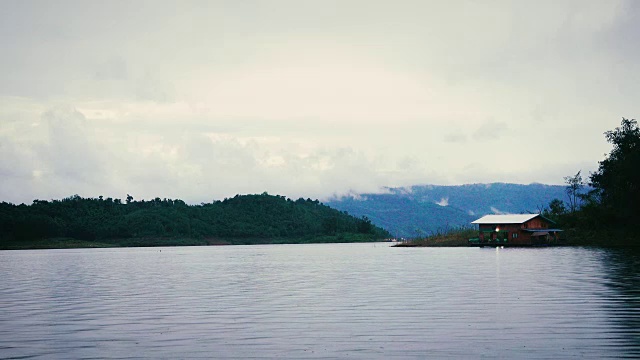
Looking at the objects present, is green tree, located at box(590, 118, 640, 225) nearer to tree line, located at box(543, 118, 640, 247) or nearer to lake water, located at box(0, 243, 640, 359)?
tree line, located at box(543, 118, 640, 247)

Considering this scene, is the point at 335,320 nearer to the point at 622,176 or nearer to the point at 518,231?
the point at 622,176

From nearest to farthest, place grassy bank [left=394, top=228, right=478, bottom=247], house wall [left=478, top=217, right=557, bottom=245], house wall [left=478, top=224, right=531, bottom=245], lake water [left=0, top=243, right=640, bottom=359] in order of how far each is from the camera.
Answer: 1. lake water [left=0, top=243, right=640, bottom=359]
2. house wall [left=478, top=224, right=531, bottom=245]
3. house wall [left=478, top=217, right=557, bottom=245]
4. grassy bank [left=394, top=228, right=478, bottom=247]

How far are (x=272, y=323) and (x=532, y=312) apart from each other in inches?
503

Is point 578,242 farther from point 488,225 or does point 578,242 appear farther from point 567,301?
point 567,301

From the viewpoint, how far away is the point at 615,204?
470 feet

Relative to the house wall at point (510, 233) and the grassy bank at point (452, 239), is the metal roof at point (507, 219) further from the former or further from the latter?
the grassy bank at point (452, 239)

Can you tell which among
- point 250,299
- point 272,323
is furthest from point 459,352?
point 250,299

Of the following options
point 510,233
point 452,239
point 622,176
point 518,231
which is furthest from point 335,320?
point 452,239

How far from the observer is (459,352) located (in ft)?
71.8

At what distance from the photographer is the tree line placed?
13400 cm

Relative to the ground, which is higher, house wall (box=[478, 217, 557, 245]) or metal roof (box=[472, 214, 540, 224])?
metal roof (box=[472, 214, 540, 224])

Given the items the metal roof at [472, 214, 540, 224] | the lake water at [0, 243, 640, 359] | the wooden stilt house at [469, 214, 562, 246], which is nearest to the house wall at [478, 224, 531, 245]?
the wooden stilt house at [469, 214, 562, 246]

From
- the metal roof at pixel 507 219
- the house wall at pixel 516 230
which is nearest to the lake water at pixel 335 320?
the house wall at pixel 516 230

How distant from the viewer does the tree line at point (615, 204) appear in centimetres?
13400
